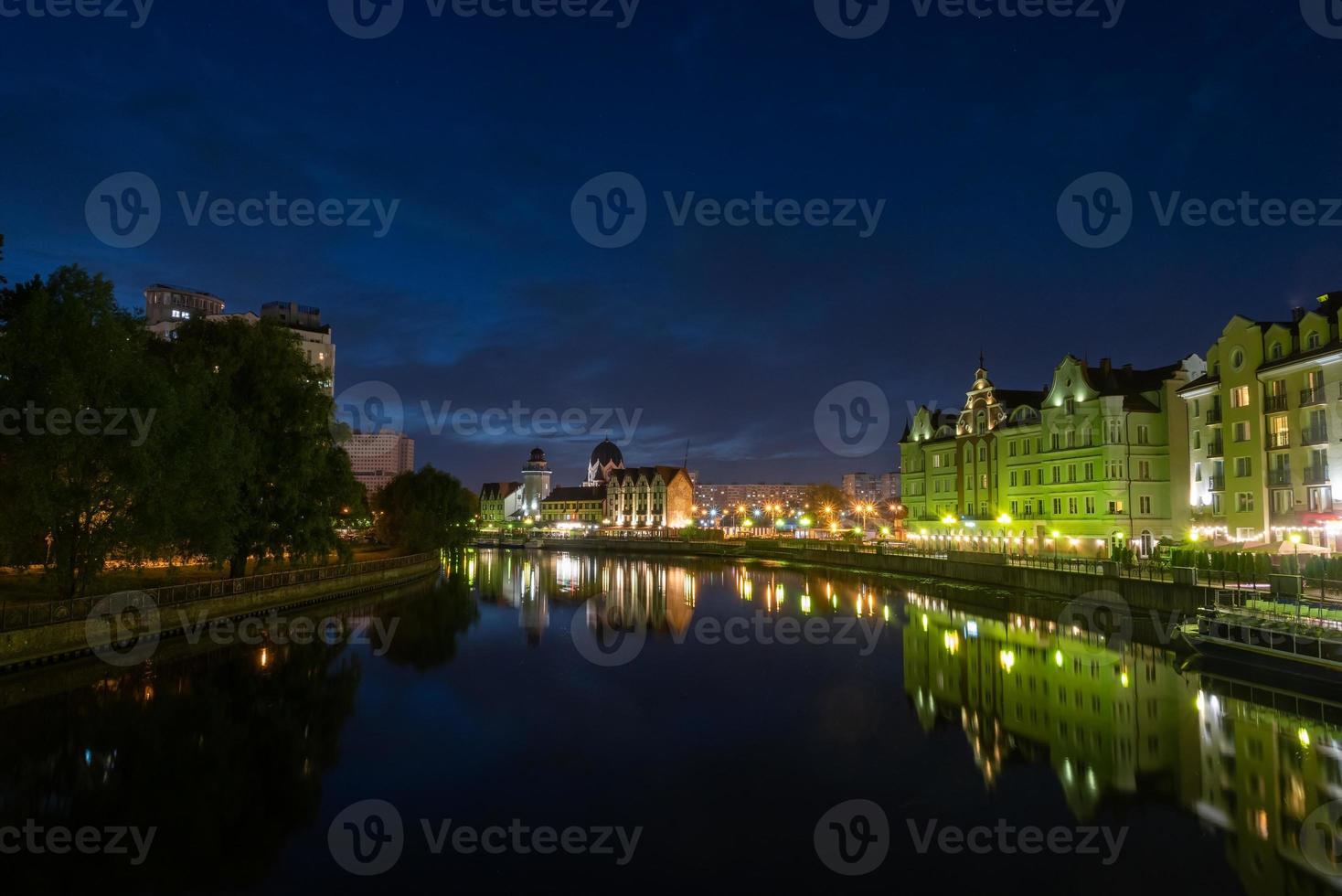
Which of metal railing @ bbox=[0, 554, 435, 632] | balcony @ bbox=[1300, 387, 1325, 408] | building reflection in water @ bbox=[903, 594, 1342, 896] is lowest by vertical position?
building reflection in water @ bbox=[903, 594, 1342, 896]

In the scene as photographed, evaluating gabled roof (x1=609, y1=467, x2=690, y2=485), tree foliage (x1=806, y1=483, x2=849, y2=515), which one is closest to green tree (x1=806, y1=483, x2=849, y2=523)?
tree foliage (x1=806, y1=483, x2=849, y2=515)

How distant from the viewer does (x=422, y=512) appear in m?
78.9

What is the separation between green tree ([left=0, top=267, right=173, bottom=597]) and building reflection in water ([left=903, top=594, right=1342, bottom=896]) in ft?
94.5

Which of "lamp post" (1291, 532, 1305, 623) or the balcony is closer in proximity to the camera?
"lamp post" (1291, 532, 1305, 623)

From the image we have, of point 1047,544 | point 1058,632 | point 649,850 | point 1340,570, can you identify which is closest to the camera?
point 649,850

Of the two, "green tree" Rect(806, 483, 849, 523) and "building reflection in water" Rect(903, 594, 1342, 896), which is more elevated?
"green tree" Rect(806, 483, 849, 523)

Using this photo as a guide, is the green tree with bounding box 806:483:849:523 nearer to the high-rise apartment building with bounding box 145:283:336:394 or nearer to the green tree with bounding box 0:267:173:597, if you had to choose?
the high-rise apartment building with bounding box 145:283:336:394

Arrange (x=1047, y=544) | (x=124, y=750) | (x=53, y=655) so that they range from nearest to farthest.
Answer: (x=124, y=750) → (x=53, y=655) → (x=1047, y=544)

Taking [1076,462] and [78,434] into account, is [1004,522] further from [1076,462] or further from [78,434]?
[78,434]

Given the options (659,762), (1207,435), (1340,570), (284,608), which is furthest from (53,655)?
(1207,435)

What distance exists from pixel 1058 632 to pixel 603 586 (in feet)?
123

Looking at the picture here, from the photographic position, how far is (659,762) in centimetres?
1911

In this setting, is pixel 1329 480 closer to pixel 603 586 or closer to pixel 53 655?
pixel 603 586

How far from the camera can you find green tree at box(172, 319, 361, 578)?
129 ft
